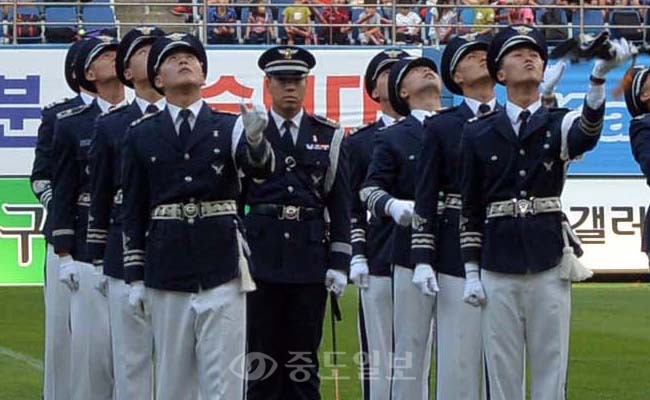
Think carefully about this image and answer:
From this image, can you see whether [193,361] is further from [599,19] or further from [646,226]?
[599,19]

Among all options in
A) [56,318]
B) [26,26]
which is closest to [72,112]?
[56,318]

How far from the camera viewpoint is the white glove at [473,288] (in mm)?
7895

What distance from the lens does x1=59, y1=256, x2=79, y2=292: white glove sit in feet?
31.1

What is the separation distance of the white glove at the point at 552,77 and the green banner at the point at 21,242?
1299cm

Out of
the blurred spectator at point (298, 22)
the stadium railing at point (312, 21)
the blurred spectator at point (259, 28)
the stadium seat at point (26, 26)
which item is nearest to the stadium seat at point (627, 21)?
the stadium railing at point (312, 21)

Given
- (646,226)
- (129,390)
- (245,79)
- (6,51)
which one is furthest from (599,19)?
(129,390)

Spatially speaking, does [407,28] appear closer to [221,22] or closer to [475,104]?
[221,22]

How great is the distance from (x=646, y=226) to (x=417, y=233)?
4381mm

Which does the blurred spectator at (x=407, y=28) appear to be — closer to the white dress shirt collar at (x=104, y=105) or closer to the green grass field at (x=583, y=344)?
the green grass field at (x=583, y=344)

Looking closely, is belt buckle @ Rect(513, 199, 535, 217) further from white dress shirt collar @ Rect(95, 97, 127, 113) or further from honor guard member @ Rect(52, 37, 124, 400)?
white dress shirt collar @ Rect(95, 97, 127, 113)

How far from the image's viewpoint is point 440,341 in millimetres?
8641

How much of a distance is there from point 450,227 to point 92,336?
7.30 feet

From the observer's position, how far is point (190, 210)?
797 centimetres

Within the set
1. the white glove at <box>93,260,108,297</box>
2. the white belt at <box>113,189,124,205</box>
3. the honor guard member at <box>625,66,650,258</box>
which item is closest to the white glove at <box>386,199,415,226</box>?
the white belt at <box>113,189,124,205</box>
